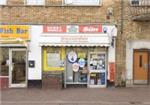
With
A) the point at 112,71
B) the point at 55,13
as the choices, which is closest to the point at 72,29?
the point at 55,13

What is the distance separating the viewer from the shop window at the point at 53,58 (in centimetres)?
2144

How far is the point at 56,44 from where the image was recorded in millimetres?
20844

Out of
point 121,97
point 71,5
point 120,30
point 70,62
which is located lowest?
point 121,97

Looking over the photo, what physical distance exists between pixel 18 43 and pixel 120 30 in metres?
5.41

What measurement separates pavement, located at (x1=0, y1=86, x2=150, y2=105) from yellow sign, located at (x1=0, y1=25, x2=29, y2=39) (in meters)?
2.94

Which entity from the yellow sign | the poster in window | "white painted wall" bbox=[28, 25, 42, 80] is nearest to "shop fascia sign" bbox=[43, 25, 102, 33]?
"white painted wall" bbox=[28, 25, 42, 80]

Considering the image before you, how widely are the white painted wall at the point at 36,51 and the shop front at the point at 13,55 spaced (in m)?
0.30

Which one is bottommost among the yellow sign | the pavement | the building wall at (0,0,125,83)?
the pavement

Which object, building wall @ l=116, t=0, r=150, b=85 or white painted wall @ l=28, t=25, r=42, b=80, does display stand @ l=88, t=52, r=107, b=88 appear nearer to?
building wall @ l=116, t=0, r=150, b=85

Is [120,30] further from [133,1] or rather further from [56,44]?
[56,44]

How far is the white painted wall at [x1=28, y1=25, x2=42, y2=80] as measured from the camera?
2128 cm

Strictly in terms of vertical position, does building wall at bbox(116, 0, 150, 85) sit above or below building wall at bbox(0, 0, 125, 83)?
below

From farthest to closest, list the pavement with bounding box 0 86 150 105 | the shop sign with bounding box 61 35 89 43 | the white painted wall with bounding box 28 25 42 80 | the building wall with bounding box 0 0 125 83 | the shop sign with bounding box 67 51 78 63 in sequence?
the shop sign with bounding box 67 51 78 63 < the building wall with bounding box 0 0 125 83 < the white painted wall with bounding box 28 25 42 80 < the shop sign with bounding box 61 35 89 43 < the pavement with bounding box 0 86 150 105

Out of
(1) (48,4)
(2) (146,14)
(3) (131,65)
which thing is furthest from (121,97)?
(1) (48,4)
